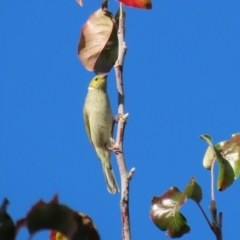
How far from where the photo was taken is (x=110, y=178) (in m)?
4.99

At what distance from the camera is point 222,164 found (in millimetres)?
1338

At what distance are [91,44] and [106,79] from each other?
11.8 ft

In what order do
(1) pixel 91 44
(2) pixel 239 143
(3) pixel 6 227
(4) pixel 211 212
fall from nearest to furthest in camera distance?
A: 1. (3) pixel 6 227
2. (4) pixel 211 212
3. (2) pixel 239 143
4. (1) pixel 91 44

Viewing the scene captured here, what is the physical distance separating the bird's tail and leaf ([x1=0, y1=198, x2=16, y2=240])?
410 cm

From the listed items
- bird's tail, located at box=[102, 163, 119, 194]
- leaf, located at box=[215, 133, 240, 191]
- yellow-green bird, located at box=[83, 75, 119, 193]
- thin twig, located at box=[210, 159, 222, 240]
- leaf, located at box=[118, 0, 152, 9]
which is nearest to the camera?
thin twig, located at box=[210, 159, 222, 240]

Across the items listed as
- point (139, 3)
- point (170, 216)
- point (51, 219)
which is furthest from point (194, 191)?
point (51, 219)

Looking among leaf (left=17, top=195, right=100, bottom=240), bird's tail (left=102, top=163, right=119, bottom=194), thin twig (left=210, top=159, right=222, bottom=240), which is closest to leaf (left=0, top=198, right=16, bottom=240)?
leaf (left=17, top=195, right=100, bottom=240)

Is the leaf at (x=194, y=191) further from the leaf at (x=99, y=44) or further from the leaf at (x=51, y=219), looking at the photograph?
the leaf at (x=51, y=219)

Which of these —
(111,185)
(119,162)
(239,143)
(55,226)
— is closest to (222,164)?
(239,143)

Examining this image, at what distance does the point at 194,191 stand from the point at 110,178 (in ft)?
12.2

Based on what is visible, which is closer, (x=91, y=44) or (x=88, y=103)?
(x=91, y=44)

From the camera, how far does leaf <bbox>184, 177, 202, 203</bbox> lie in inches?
50.7

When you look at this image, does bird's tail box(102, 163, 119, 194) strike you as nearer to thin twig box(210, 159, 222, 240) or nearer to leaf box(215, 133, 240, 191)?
leaf box(215, 133, 240, 191)

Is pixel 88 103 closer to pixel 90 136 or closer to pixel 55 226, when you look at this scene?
pixel 90 136
